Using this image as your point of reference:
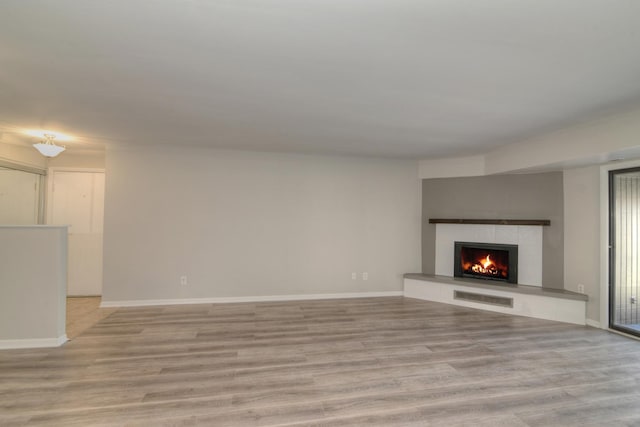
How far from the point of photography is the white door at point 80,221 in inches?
199

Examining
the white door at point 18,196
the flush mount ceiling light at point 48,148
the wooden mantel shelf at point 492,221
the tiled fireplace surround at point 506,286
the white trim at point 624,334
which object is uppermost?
the flush mount ceiling light at point 48,148

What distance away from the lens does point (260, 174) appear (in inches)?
193

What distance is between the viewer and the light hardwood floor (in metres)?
2.03

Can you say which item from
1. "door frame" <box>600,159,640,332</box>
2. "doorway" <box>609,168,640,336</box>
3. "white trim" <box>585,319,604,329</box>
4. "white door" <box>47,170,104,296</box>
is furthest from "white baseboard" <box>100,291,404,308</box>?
"doorway" <box>609,168,640,336</box>

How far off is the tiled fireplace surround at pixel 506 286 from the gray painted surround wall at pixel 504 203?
0.46ft

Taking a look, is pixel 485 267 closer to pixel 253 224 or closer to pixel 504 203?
pixel 504 203

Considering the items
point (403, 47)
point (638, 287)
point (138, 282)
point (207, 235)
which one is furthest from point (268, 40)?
point (638, 287)

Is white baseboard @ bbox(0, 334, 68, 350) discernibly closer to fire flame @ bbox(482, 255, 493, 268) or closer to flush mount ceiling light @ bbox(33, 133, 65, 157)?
flush mount ceiling light @ bbox(33, 133, 65, 157)

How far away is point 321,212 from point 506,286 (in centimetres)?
310

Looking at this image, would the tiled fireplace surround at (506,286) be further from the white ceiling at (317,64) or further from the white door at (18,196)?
the white door at (18,196)

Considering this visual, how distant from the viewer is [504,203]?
4.84 meters

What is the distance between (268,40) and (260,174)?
3.17m

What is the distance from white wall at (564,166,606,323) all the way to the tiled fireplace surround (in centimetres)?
17

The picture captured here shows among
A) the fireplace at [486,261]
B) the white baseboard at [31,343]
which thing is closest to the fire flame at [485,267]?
the fireplace at [486,261]
